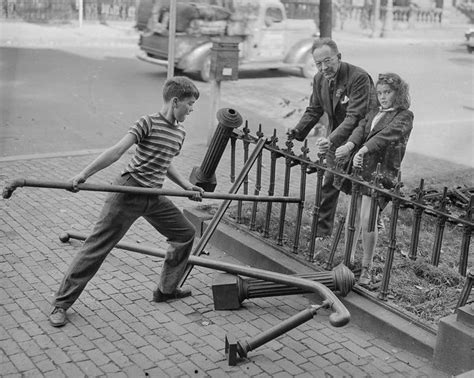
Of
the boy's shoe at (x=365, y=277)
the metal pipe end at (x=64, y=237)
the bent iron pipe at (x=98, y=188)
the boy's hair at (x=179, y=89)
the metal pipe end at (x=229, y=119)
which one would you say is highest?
the boy's hair at (x=179, y=89)

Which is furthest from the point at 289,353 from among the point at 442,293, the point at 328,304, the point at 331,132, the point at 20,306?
the point at 331,132

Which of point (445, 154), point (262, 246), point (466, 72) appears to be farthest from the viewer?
point (466, 72)

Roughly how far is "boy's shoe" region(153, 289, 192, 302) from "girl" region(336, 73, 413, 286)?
1313 millimetres

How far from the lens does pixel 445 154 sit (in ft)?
35.3

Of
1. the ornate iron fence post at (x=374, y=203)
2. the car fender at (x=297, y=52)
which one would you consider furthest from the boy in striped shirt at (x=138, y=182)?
the car fender at (x=297, y=52)

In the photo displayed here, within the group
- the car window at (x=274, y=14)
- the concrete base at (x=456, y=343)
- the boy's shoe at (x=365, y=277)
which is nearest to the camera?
the concrete base at (x=456, y=343)

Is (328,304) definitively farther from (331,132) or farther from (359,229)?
(331,132)

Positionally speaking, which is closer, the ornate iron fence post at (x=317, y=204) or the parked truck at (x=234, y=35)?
the ornate iron fence post at (x=317, y=204)

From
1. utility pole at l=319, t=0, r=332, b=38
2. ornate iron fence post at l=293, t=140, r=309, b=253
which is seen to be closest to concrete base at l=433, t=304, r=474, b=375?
ornate iron fence post at l=293, t=140, r=309, b=253

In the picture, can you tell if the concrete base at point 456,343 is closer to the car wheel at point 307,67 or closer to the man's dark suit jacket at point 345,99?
the man's dark suit jacket at point 345,99

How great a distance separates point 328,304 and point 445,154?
659 centimetres

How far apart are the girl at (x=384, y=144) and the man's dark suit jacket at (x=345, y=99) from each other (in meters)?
0.41

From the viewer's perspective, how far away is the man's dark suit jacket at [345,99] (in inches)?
245

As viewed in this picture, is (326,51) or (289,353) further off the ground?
(326,51)
